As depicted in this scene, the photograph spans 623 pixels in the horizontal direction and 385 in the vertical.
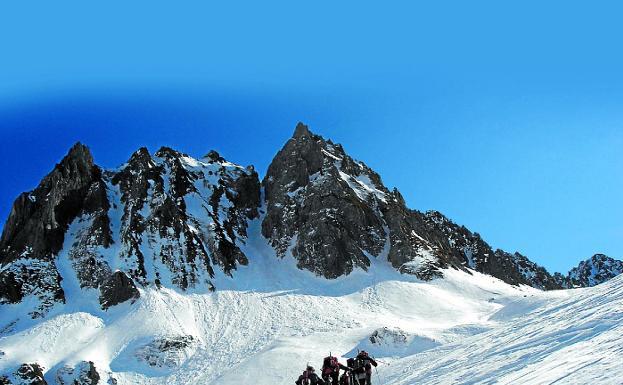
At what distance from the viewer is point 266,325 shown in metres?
70.5

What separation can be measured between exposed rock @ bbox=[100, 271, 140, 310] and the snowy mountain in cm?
19

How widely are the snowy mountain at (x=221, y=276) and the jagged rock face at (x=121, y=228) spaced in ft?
0.82

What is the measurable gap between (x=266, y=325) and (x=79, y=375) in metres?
21.6

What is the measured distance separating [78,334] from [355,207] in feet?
164

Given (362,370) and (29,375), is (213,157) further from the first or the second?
(362,370)

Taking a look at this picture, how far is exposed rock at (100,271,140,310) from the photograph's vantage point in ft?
249

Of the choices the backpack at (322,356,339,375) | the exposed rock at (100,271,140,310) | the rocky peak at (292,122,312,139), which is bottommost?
the backpack at (322,356,339,375)

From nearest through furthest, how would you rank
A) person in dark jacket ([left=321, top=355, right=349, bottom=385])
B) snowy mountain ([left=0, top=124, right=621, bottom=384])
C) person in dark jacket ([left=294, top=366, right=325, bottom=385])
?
person in dark jacket ([left=321, top=355, right=349, bottom=385])
person in dark jacket ([left=294, top=366, right=325, bottom=385])
snowy mountain ([left=0, top=124, right=621, bottom=384])

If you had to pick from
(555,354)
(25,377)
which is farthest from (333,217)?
(555,354)

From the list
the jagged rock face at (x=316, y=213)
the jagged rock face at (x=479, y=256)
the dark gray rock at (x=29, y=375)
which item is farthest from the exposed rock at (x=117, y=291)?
the jagged rock face at (x=479, y=256)

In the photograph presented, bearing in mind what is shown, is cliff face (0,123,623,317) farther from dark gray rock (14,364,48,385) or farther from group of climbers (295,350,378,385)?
group of climbers (295,350,378,385)

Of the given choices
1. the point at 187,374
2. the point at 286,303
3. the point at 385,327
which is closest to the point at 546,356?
the point at 385,327

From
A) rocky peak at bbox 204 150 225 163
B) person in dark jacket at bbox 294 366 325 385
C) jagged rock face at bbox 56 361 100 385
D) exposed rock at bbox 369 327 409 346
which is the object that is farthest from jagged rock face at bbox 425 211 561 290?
person in dark jacket at bbox 294 366 325 385

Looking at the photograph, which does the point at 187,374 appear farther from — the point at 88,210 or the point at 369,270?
the point at 88,210
